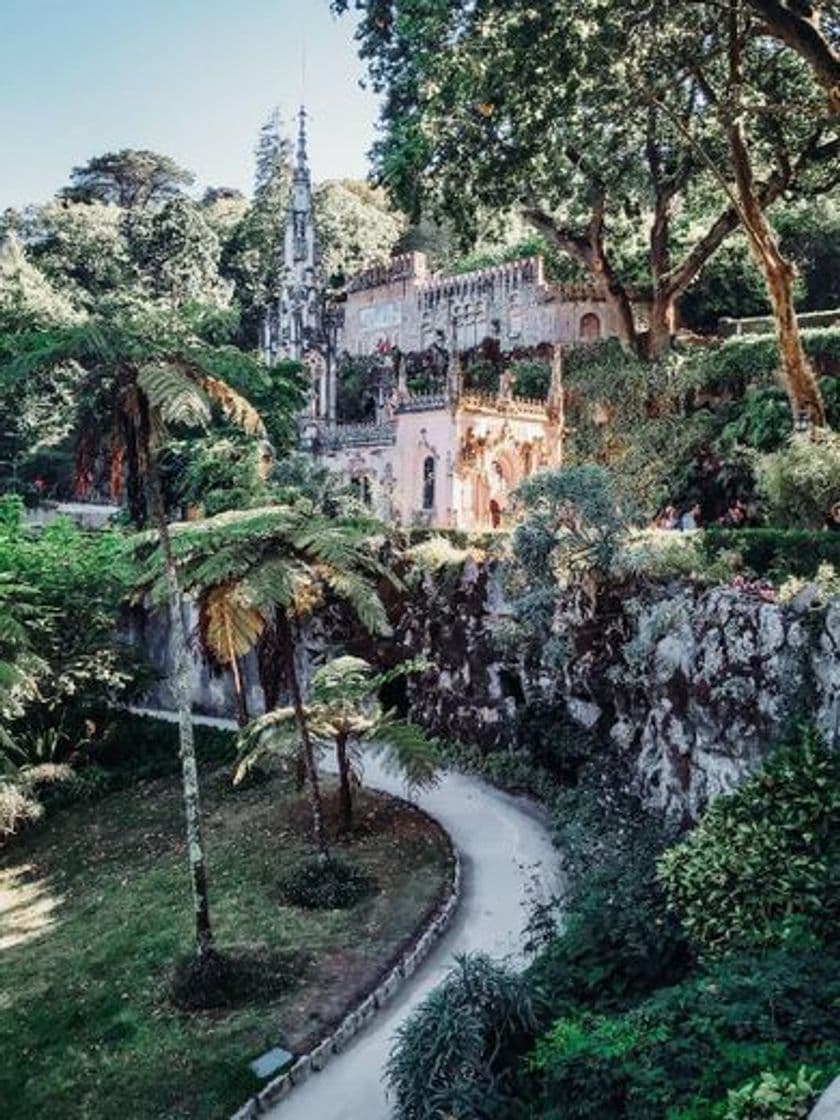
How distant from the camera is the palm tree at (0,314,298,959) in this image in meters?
11.0

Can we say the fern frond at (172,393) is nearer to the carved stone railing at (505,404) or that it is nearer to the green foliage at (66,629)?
the green foliage at (66,629)

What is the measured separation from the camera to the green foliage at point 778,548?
1408 centimetres

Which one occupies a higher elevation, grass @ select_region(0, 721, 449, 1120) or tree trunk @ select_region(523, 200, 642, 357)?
tree trunk @ select_region(523, 200, 642, 357)

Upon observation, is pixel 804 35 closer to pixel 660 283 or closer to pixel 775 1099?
pixel 775 1099

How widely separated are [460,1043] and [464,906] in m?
5.42

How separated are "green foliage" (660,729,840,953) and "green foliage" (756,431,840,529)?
5.79 m

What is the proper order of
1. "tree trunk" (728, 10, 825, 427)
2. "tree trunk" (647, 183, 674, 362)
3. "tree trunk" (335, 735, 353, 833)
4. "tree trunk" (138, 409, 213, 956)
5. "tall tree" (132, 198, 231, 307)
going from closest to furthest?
"tree trunk" (138, 409, 213, 956) → "tree trunk" (335, 735, 353, 833) → "tree trunk" (728, 10, 825, 427) → "tree trunk" (647, 183, 674, 362) → "tall tree" (132, 198, 231, 307)

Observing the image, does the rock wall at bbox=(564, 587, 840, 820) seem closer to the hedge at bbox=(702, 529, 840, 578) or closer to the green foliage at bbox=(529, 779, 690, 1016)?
the hedge at bbox=(702, 529, 840, 578)

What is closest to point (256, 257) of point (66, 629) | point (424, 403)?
point (424, 403)

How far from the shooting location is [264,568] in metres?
14.0

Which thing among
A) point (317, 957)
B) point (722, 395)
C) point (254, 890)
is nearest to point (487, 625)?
point (254, 890)

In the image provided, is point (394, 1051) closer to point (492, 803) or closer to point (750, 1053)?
point (750, 1053)

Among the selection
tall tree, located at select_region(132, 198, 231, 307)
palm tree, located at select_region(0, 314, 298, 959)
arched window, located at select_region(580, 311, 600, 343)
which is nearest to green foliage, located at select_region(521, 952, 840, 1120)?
palm tree, located at select_region(0, 314, 298, 959)

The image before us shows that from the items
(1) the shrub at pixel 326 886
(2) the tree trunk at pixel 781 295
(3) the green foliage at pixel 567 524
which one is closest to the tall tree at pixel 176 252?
(2) the tree trunk at pixel 781 295
